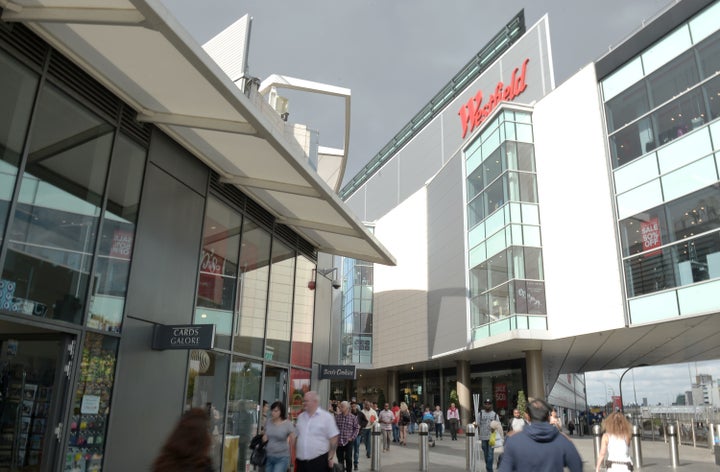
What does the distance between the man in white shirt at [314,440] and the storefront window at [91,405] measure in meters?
2.85

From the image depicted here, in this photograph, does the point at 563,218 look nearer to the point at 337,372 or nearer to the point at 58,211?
the point at 337,372

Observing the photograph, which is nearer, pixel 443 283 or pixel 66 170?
pixel 66 170

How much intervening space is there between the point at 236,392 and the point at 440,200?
2595 cm

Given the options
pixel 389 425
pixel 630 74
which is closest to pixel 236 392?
pixel 389 425

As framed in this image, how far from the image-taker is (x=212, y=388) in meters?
10.4

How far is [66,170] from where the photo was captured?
7371 mm

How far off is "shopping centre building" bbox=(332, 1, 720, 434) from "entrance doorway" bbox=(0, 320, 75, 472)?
15573mm

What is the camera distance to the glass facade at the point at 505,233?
24.9 metres

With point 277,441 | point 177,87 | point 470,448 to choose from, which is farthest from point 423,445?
point 177,87

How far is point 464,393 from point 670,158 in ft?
64.9

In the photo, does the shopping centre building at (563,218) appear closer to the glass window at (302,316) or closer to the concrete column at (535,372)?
the concrete column at (535,372)

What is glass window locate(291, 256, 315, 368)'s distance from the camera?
46.8ft

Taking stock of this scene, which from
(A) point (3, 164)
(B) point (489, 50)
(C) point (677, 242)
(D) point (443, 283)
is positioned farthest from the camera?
(B) point (489, 50)

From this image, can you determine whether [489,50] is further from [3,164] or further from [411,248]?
[3,164]
